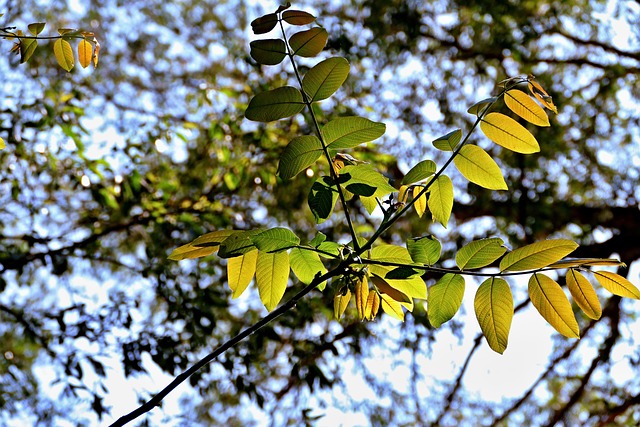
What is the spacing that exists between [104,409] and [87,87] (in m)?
2.34

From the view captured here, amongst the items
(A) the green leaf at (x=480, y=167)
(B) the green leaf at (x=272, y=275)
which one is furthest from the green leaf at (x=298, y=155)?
(A) the green leaf at (x=480, y=167)

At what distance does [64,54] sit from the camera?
1173 mm

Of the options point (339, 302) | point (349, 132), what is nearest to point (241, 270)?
point (339, 302)

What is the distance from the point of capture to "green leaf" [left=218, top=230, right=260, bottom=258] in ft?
2.90

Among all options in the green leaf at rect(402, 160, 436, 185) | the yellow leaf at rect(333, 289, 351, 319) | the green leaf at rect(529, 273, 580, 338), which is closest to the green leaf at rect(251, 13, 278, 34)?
the green leaf at rect(402, 160, 436, 185)

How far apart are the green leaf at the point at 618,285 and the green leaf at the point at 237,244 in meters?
0.50

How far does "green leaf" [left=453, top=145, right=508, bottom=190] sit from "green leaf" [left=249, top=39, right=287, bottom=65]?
31 cm

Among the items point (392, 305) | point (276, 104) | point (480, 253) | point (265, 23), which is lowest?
point (392, 305)

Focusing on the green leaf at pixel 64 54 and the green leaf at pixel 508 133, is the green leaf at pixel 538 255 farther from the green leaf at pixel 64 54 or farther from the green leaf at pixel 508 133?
the green leaf at pixel 64 54

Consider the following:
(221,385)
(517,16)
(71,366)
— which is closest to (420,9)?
(517,16)

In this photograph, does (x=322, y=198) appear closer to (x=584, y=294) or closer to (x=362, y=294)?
(x=362, y=294)

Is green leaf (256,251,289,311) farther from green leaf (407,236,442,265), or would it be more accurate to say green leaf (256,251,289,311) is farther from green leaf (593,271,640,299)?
green leaf (593,271,640,299)

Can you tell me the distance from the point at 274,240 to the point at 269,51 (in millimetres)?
289

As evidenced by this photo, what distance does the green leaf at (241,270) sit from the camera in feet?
3.30
